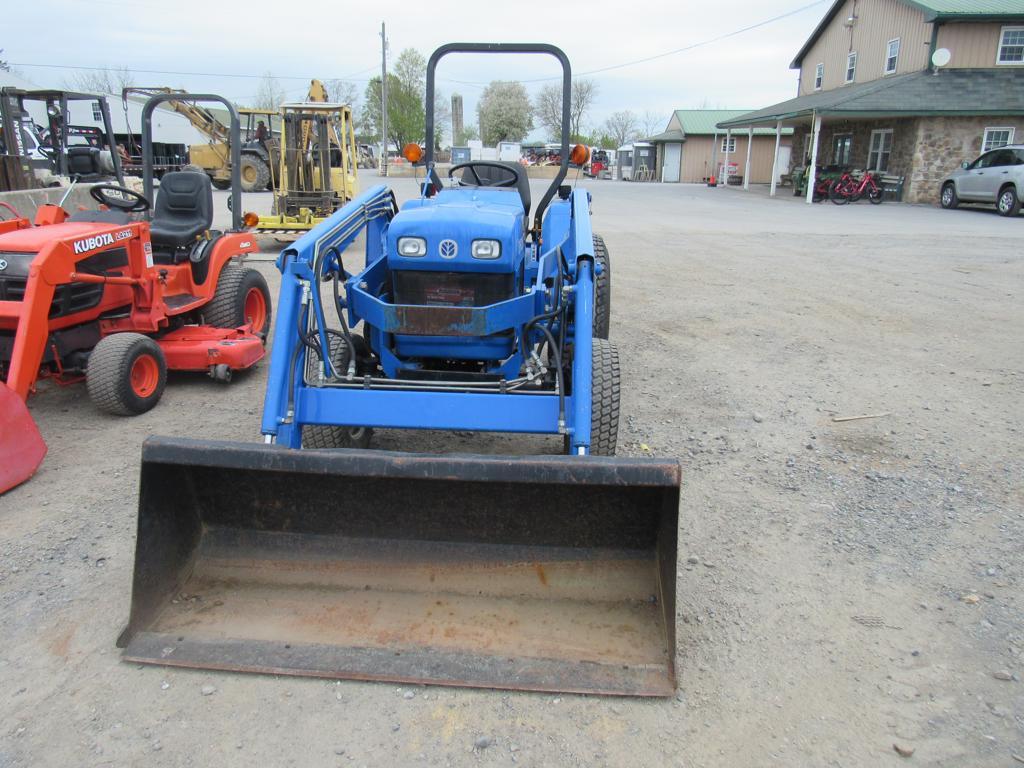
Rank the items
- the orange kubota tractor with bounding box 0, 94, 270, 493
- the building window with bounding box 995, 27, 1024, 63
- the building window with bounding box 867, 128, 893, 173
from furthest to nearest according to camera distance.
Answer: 1. the building window with bounding box 867, 128, 893, 173
2. the building window with bounding box 995, 27, 1024, 63
3. the orange kubota tractor with bounding box 0, 94, 270, 493

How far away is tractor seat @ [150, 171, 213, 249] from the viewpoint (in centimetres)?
597

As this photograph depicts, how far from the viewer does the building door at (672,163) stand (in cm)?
4320

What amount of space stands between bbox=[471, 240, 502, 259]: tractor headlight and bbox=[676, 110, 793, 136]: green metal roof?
4141cm

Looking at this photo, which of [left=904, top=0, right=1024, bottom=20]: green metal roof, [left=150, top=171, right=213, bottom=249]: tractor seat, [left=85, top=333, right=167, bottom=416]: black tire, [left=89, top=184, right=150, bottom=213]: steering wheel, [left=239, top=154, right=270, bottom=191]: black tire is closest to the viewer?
[left=85, top=333, right=167, bottom=416]: black tire

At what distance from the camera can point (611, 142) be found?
80.3m

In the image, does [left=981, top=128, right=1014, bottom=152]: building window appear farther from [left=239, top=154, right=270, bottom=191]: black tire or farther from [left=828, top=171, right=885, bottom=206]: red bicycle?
[left=239, top=154, right=270, bottom=191]: black tire

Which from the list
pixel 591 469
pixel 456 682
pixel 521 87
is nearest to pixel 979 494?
pixel 591 469

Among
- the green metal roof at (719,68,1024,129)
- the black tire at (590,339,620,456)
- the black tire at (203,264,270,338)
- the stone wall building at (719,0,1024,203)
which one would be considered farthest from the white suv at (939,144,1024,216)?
the black tire at (590,339,620,456)

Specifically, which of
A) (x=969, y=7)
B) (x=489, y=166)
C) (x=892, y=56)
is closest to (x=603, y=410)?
(x=489, y=166)

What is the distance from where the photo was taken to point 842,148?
2694 cm

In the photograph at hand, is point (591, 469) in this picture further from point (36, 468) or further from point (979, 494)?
point (36, 468)

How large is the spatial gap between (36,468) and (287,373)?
1.73 metres

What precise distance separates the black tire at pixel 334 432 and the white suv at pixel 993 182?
18907 millimetres

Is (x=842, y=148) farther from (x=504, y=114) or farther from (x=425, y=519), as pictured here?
(x=504, y=114)
